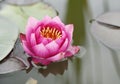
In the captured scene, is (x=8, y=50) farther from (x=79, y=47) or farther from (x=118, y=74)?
(x=118, y=74)

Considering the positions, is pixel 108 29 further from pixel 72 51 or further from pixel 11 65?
pixel 11 65

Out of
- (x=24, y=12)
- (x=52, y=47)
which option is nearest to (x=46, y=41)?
(x=52, y=47)

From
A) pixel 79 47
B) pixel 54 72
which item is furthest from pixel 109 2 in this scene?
pixel 54 72

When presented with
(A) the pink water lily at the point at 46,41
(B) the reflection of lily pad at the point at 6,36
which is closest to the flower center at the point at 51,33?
(A) the pink water lily at the point at 46,41

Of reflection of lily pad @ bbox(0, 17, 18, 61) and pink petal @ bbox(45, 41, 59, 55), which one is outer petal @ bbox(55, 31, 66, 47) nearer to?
pink petal @ bbox(45, 41, 59, 55)

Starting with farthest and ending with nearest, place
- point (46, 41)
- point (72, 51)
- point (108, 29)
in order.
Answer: point (108, 29) < point (72, 51) < point (46, 41)

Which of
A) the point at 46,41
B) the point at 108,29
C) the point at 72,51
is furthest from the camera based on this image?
the point at 108,29
